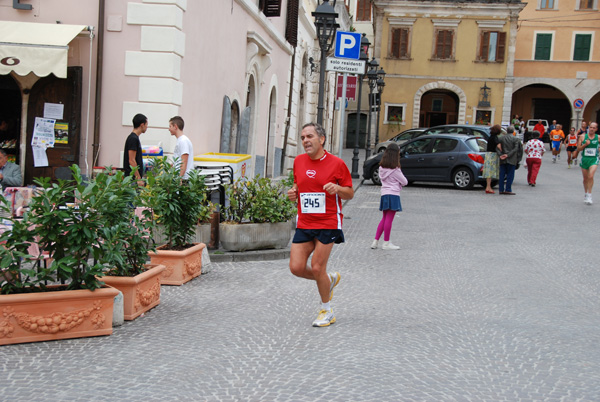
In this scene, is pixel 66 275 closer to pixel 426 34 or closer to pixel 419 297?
pixel 419 297

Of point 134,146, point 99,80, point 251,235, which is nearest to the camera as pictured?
point 251,235

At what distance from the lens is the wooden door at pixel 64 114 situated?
11602 millimetres

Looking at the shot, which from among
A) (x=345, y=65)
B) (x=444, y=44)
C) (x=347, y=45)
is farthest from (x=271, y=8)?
(x=444, y=44)

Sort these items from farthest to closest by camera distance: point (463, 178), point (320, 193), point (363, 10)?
point (363, 10)
point (463, 178)
point (320, 193)

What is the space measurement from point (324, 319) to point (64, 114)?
7.17 metres

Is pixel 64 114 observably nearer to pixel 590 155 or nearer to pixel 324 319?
pixel 324 319

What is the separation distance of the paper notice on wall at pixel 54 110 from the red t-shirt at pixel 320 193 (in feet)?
22.0

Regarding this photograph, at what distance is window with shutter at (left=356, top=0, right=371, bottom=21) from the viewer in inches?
1994

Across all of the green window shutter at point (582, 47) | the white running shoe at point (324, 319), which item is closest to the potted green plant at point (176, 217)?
the white running shoe at point (324, 319)

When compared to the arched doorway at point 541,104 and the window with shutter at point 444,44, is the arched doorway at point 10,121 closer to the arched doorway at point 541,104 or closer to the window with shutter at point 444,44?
the window with shutter at point 444,44

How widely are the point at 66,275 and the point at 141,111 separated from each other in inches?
251

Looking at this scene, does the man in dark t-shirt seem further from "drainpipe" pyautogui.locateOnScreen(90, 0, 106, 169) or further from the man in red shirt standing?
the man in red shirt standing

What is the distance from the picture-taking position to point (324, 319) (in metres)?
6.16

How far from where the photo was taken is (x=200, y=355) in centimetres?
520
